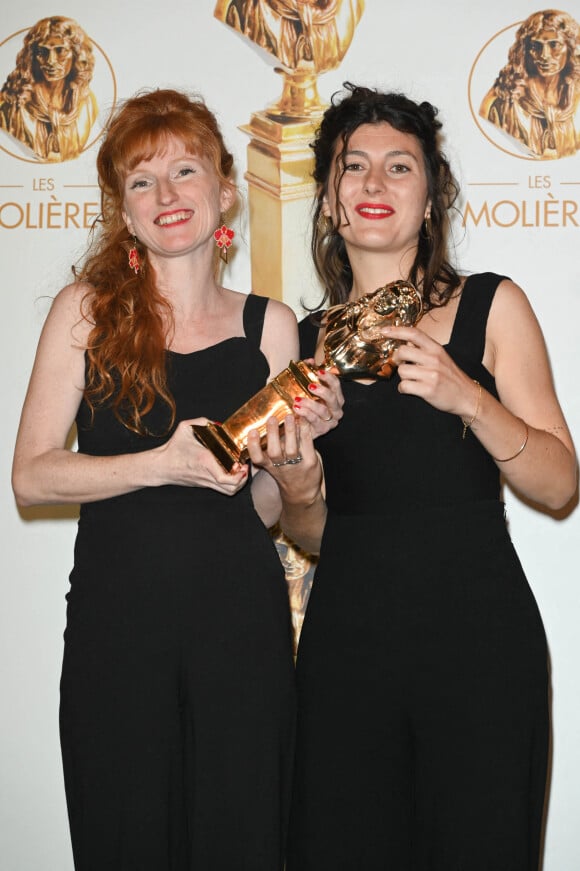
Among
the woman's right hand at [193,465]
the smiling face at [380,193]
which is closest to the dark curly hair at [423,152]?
the smiling face at [380,193]

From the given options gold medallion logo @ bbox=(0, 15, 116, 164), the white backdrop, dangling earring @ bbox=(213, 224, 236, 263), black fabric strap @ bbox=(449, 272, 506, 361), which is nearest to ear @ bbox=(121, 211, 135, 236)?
dangling earring @ bbox=(213, 224, 236, 263)

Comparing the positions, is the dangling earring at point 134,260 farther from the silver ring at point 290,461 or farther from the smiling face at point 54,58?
the smiling face at point 54,58

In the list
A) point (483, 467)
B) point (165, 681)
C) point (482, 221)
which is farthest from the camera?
point (482, 221)

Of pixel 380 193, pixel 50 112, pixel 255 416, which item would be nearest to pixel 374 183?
pixel 380 193

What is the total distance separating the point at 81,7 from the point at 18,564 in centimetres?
140

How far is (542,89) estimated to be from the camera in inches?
100

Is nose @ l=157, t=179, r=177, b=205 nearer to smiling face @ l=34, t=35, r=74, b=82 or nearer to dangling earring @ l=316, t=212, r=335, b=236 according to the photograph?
dangling earring @ l=316, t=212, r=335, b=236

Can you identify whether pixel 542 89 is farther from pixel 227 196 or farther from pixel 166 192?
pixel 166 192

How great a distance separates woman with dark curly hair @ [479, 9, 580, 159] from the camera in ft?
8.35

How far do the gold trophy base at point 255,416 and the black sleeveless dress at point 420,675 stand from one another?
168 mm

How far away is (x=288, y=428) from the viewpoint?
1.69 meters

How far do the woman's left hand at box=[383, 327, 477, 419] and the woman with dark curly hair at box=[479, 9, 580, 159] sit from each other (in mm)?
1150

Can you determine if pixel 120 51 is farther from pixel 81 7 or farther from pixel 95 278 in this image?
pixel 95 278

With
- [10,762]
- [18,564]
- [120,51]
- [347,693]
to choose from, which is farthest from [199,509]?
[120,51]
